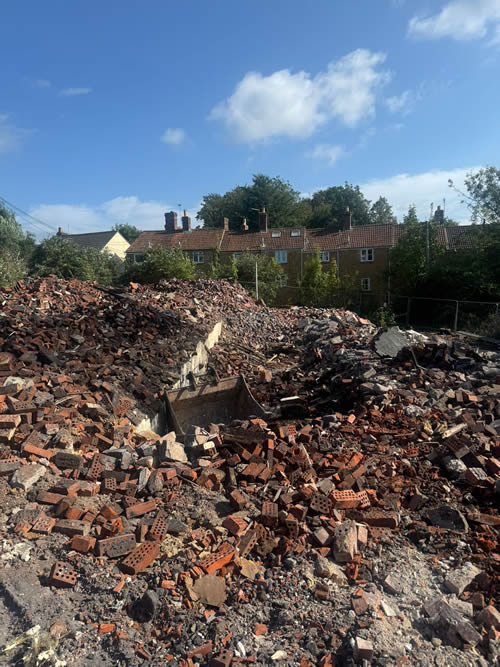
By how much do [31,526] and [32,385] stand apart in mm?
3169

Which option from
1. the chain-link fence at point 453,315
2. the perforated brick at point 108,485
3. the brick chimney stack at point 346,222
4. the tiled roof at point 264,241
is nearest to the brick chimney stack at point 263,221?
the tiled roof at point 264,241

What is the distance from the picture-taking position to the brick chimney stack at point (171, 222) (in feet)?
134

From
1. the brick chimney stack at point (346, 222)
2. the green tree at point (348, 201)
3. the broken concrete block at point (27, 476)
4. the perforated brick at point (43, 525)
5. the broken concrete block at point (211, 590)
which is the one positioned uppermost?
the green tree at point (348, 201)

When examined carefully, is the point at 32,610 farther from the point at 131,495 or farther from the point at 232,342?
the point at 232,342

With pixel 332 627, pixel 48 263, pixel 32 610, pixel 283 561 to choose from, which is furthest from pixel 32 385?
pixel 48 263

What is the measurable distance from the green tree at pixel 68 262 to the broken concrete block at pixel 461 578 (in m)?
23.0

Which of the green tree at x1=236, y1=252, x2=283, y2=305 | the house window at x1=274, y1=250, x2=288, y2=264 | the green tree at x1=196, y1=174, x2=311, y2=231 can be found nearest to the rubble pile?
the green tree at x1=236, y1=252, x2=283, y2=305

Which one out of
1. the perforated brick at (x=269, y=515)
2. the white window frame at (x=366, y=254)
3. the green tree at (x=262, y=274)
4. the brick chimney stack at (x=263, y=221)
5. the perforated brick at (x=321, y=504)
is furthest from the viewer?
the brick chimney stack at (x=263, y=221)

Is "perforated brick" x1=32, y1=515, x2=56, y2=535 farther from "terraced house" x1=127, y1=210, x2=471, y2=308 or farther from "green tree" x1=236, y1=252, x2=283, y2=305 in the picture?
"terraced house" x1=127, y1=210, x2=471, y2=308

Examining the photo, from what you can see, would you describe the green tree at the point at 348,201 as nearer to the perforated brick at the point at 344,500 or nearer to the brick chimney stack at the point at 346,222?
the brick chimney stack at the point at 346,222

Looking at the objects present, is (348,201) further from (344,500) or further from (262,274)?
(344,500)

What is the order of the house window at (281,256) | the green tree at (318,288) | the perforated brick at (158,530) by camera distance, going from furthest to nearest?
the house window at (281,256), the green tree at (318,288), the perforated brick at (158,530)

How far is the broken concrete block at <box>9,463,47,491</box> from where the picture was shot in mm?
4328

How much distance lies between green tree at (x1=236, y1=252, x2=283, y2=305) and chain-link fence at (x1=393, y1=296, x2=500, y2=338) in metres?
7.31
